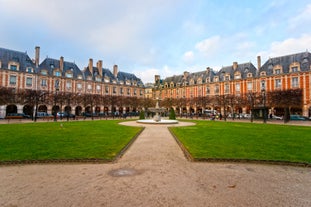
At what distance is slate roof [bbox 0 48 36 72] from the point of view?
3669cm

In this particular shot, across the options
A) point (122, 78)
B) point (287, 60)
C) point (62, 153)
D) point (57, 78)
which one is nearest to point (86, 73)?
point (57, 78)

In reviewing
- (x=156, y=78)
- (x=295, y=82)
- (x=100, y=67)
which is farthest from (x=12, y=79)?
(x=295, y=82)

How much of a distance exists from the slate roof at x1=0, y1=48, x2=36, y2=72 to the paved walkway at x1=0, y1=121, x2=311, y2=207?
137ft

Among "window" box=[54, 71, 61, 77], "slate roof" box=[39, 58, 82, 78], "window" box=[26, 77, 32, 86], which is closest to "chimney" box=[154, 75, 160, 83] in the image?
"slate roof" box=[39, 58, 82, 78]

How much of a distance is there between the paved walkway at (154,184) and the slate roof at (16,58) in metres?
41.7

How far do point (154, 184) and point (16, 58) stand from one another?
46.9m

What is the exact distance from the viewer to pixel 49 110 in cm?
4022

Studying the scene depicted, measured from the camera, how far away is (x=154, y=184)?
4.47 m

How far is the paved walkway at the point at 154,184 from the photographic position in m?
3.66

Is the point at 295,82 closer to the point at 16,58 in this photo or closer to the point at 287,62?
the point at 287,62

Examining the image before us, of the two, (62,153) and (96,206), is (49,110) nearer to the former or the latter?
(62,153)

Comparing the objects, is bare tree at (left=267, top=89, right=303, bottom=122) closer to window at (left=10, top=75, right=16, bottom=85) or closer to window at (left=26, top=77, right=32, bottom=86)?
window at (left=26, top=77, right=32, bottom=86)

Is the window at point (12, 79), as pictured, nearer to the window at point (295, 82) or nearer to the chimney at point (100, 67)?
the chimney at point (100, 67)

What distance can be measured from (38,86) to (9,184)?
42778 millimetres
